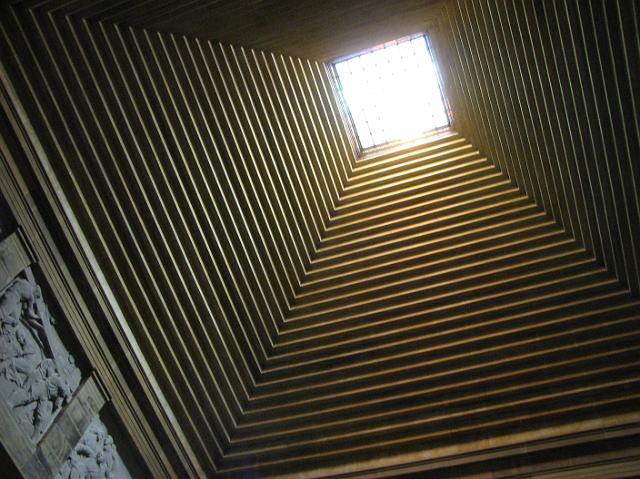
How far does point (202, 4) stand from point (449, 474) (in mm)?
4338

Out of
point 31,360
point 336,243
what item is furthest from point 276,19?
point 31,360

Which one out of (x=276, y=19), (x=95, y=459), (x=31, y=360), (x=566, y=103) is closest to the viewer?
(x=31, y=360)

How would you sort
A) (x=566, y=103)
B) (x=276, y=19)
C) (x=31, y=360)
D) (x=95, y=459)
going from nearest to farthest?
(x=31, y=360)
(x=566, y=103)
(x=95, y=459)
(x=276, y=19)

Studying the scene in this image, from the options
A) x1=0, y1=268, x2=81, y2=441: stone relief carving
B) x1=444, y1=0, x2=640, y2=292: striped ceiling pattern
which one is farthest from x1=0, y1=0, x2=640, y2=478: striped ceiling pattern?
x1=0, y1=268, x2=81, y2=441: stone relief carving

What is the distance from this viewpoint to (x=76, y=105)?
570 cm

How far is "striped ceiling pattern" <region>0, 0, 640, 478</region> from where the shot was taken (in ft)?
18.7

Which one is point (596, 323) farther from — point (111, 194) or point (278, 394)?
point (111, 194)

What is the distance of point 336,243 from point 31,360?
3484mm

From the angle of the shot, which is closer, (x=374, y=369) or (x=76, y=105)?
(x=76, y=105)

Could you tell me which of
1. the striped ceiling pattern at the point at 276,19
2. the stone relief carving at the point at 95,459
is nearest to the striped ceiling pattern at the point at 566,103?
the striped ceiling pattern at the point at 276,19

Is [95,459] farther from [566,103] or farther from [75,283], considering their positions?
[566,103]

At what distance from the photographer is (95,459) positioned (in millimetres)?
5699

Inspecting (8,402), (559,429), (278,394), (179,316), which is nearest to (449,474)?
(559,429)

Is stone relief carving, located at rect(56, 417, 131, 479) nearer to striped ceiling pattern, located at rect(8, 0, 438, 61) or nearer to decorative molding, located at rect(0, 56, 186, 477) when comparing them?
decorative molding, located at rect(0, 56, 186, 477)
